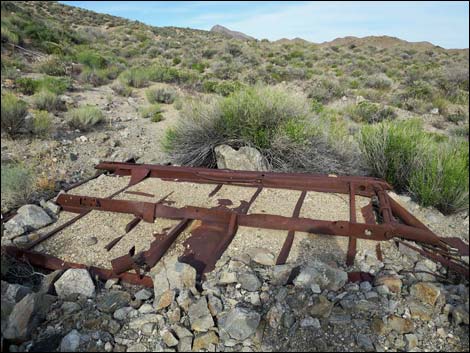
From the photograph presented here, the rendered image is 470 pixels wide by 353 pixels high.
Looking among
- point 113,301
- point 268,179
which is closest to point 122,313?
point 113,301

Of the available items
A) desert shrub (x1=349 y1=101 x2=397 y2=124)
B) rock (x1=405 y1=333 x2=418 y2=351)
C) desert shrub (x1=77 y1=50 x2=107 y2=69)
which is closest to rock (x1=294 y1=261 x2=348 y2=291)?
rock (x1=405 y1=333 x2=418 y2=351)

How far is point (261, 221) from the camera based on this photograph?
410 cm

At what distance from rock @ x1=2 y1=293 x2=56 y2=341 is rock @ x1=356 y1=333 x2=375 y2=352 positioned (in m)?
2.42

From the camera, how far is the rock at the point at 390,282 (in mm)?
2968

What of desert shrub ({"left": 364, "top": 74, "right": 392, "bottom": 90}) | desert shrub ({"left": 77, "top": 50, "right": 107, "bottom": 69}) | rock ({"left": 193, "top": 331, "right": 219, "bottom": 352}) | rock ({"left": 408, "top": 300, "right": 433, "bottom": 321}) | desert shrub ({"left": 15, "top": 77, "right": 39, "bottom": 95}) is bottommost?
rock ({"left": 193, "top": 331, "right": 219, "bottom": 352})

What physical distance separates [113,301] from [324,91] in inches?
529

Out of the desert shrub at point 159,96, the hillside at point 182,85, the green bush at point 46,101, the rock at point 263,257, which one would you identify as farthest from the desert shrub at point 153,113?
the rock at point 263,257

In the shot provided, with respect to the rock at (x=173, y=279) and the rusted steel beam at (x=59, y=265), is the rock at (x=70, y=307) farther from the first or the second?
the rock at (x=173, y=279)

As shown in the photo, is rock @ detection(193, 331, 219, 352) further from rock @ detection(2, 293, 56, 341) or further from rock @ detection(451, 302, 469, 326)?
rock @ detection(451, 302, 469, 326)

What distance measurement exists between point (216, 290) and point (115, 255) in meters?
1.40

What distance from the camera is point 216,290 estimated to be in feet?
10.2

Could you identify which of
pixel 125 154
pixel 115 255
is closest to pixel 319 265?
pixel 115 255

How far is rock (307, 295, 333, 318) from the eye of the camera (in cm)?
275

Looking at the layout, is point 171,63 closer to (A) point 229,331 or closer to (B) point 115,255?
(B) point 115,255
